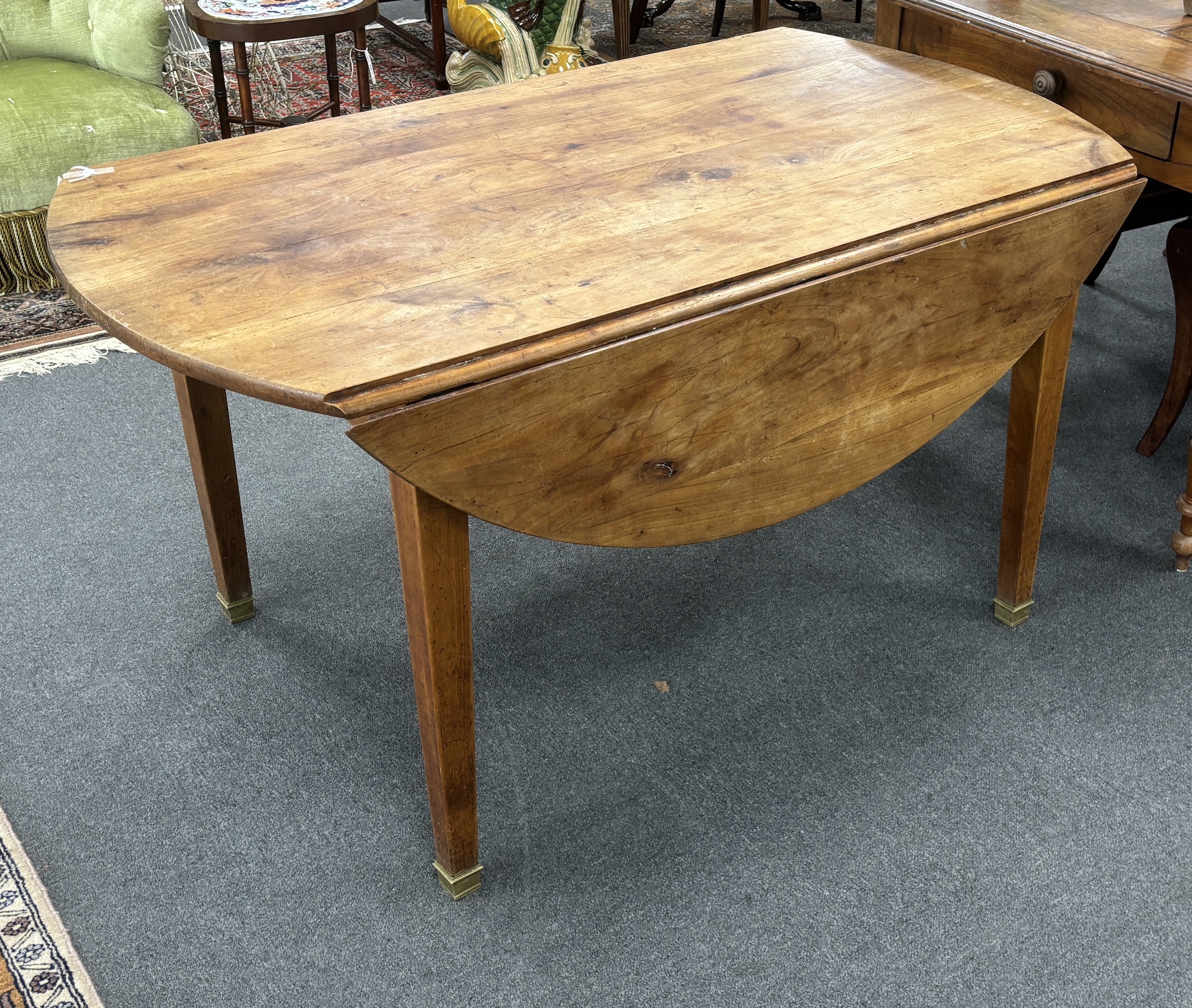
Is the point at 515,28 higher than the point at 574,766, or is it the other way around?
the point at 515,28

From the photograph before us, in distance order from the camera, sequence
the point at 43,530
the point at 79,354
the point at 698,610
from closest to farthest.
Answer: the point at 698,610, the point at 43,530, the point at 79,354

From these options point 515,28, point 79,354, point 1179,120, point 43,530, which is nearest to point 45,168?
point 79,354

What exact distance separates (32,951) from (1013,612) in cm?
138

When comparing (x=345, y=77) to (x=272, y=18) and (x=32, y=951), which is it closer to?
(x=272, y=18)

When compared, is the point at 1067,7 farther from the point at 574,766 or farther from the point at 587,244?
the point at 574,766

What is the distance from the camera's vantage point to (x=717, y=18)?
4.24 metres

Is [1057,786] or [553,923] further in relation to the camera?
[1057,786]

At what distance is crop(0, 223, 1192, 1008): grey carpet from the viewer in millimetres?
1345

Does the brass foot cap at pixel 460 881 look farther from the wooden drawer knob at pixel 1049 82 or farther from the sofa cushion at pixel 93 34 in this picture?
the sofa cushion at pixel 93 34

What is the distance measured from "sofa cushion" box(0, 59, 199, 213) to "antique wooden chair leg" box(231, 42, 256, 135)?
24 cm

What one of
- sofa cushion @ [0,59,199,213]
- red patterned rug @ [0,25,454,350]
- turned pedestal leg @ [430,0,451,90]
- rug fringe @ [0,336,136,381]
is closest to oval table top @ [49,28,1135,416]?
rug fringe @ [0,336,136,381]

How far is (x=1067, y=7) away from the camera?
1.88m

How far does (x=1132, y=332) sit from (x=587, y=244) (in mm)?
1681

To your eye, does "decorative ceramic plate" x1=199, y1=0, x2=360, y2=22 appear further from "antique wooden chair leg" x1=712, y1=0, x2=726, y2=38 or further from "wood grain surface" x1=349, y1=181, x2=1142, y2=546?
"wood grain surface" x1=349, y1=181, x2=1142, y2=546
